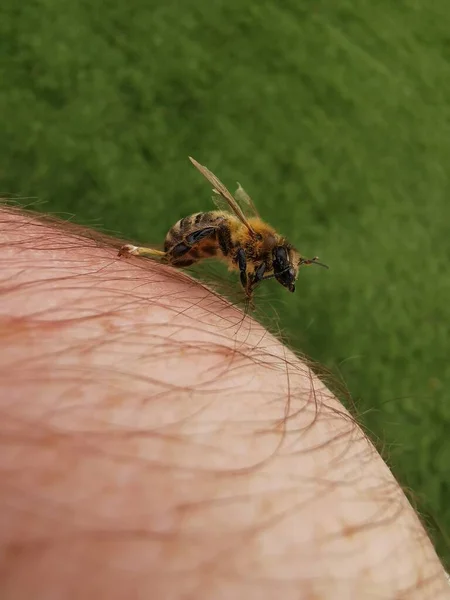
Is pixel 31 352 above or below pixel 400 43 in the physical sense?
below

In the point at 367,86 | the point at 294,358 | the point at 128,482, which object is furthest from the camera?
the point at 367,86

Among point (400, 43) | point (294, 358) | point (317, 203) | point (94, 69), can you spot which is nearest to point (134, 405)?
point (294, 358)

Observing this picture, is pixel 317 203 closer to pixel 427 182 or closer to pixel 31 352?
pixel 427 182

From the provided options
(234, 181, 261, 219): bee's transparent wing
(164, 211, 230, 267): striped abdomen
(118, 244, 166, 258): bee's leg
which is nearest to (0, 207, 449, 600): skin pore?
(118, 244, 166, 258): bee's leg

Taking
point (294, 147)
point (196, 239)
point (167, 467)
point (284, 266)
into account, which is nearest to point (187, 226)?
point (196, 239)

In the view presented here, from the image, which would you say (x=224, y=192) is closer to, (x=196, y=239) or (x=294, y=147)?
(x=196, y=239)

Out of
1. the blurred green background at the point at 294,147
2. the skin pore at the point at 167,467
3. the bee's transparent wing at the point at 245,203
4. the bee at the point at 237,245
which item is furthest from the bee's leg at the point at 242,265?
the blurred green background at the point at 294,147

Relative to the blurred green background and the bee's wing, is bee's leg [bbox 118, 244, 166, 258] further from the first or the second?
the blurred green background
